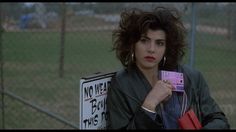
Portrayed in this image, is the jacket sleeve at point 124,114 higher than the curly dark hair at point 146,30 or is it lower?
lower

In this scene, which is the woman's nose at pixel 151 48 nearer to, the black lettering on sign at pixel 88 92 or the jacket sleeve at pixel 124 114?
the jacket sleeve at pixel 124 114

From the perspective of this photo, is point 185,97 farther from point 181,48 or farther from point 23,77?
point 23,77

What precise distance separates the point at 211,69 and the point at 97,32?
1657 millimetres

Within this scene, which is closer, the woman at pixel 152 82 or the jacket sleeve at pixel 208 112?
the woman at pixel 152 82

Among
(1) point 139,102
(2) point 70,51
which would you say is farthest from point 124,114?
(2) point 70,51

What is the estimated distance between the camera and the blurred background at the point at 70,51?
6.57 meters

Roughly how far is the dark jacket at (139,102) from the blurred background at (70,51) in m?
2.88

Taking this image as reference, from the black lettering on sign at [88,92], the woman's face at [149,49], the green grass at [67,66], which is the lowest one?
the green grass at [67,66]

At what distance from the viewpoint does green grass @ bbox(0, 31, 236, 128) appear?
6902mm

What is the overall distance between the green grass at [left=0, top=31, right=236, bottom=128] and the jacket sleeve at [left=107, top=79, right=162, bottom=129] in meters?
3.76

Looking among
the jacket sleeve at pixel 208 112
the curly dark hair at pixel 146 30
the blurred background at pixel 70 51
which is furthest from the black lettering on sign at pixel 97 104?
the blurred background at pixel 70 51

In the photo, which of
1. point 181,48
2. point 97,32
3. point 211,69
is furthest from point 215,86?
point 181,48

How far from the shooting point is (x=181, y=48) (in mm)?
3391

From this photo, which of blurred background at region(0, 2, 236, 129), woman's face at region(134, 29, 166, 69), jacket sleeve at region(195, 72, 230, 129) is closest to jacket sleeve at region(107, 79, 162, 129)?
woman's face at region(134, 29, 166, 69)
